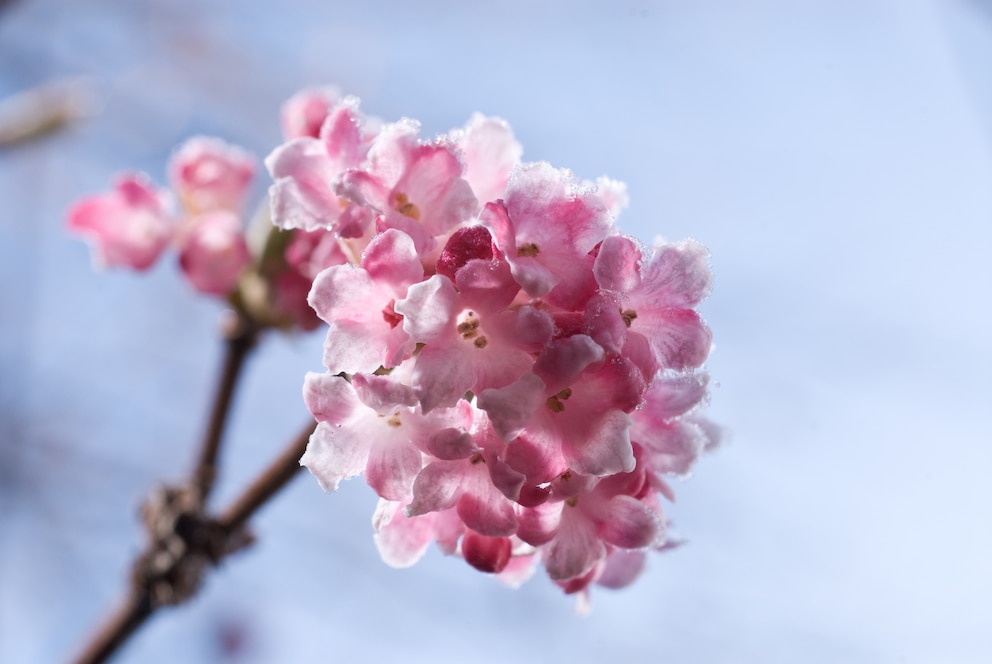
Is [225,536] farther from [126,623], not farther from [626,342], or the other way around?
[626,342]

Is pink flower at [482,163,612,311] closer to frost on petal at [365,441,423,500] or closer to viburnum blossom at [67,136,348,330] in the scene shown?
frost on petal at [365,441,423,500]

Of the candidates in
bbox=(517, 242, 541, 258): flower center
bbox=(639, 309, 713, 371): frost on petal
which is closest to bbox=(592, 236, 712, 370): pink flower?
bbox=(639, 309, 713, 371): frost on petal

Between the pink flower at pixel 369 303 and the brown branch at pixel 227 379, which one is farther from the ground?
the pink flower at pixel 369 303

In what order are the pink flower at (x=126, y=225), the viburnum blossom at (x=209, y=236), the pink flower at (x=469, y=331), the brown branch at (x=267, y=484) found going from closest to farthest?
1. the pink flower at (x=469, y=331)
2. the brown branch at (x=267, y=484)
3. the viburnum blossom at (x=209, y=236)
4. the pink flower at (x=126, y=225)

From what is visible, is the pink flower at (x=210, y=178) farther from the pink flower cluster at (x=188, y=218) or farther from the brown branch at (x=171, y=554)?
the brown branch at (x=171, y=554)

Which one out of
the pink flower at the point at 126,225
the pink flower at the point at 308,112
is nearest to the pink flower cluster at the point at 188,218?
the pink flower at the point at 126,225

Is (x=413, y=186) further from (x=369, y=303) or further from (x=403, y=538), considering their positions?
(x=403, y=538)

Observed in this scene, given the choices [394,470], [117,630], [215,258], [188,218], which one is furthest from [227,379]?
[394,470]
